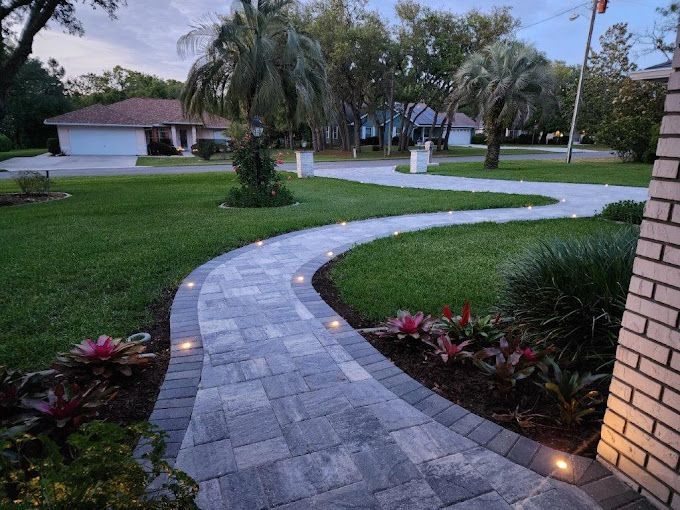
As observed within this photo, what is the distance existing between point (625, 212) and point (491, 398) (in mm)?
6978

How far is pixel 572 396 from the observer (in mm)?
2475

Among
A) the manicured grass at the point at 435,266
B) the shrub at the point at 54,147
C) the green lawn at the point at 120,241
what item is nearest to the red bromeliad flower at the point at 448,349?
the manicured grass at the point at 435,266

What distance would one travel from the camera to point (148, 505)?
51.8 inches

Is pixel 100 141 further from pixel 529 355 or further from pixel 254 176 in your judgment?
pixel 529 355

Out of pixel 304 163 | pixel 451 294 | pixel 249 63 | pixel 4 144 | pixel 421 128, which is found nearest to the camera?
pixel 451 294

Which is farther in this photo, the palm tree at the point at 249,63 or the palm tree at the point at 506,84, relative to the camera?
the palm tree at the point at 506,84

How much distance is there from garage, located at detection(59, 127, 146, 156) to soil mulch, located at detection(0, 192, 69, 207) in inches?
883

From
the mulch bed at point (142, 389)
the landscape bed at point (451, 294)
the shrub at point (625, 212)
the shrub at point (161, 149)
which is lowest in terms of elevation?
the mulch bed at point (142, 389)

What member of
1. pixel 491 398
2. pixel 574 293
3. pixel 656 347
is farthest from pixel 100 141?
pixel 656 347

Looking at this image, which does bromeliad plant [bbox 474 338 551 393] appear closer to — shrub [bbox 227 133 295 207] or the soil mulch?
shrub [bbox 227 133 295 207]

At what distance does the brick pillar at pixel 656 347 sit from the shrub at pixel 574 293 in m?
1.00

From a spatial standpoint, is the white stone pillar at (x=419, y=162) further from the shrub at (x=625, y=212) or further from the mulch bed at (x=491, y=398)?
the mulch bed at (x=491, y=398)

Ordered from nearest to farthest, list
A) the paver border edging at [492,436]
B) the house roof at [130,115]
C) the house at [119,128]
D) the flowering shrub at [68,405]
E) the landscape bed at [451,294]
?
the paver border edging at [492,436] < the flowering shrub at [68,405] < the landscape bed at [451,294] < the house roof at [130,115] < the house at [119,128]

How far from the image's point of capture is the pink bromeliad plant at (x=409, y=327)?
332cm
